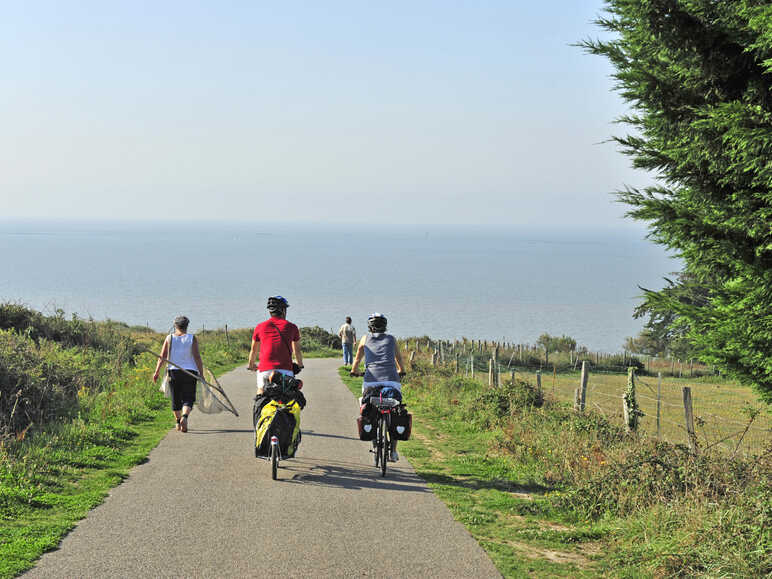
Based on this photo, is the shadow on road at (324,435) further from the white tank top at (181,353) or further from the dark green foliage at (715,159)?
the dark green foliage at (715,159)

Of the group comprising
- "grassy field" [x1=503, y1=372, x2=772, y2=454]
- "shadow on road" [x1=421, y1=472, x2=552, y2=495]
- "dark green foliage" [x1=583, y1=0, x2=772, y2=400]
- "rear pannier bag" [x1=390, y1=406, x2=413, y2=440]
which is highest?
"dark green foliage" [x1=583, y1=0, x2=772, y2=400]

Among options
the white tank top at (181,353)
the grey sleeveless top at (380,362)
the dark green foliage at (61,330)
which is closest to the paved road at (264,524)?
the grey sleeveless top at (380,362)

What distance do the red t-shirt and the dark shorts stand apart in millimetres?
2588

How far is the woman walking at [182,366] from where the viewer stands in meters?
12.1

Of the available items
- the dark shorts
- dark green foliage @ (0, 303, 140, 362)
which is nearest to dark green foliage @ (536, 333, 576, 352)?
dark green foliage @ (0, 303, 140, 362)

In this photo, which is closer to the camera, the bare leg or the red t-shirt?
the red t-shirt

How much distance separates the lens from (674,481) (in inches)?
312

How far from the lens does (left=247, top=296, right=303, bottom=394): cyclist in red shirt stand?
9938 mm

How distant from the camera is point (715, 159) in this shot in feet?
29.2

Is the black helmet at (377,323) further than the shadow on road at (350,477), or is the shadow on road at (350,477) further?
the black helmet at (377,323)

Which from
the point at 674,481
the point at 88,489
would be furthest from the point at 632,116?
the point at 88,489

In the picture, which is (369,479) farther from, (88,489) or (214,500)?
(88,489)

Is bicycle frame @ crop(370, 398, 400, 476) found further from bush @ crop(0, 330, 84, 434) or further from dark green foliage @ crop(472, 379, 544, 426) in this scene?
bush @ crop(0, 330, 84, 434)

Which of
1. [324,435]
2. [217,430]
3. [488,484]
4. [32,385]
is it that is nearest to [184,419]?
[217,430]
